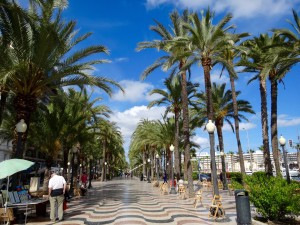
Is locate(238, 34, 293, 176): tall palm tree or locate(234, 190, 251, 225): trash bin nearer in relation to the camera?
locate(234, 190, 251, 225): trash bin

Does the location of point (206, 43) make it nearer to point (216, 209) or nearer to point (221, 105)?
point (216, 209)

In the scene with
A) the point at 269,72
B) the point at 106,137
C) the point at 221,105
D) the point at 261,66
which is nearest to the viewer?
the point at 269,72

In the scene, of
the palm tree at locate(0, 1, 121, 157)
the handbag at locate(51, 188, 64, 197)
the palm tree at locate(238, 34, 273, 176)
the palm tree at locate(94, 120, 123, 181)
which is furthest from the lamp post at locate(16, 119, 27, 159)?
the palm tree at locate(94, 120, 123, 181)

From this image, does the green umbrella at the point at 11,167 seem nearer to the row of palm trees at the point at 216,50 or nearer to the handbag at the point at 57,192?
the handbag at the point at 57,192

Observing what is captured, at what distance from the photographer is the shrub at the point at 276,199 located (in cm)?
858

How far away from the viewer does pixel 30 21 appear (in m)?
12.1

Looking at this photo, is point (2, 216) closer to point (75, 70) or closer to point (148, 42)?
point (75, 70)

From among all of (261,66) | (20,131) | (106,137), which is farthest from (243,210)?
(106,137)

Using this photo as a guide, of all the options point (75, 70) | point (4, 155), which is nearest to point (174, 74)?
point (75, 70)

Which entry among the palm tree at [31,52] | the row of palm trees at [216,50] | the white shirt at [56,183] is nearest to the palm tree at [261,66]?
the row of palm trees at [216,50]

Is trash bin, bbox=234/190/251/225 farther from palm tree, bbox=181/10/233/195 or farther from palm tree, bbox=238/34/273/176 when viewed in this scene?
palm tree, bbox=238/34/273/176

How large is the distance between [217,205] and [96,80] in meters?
7.81

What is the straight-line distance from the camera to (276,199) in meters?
8.73

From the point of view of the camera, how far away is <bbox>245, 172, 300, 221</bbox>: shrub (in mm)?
8578
